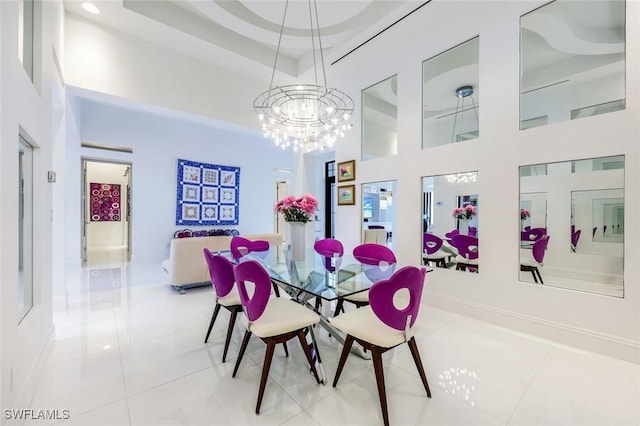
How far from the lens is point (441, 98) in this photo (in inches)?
139

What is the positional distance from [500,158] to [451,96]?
4.01ft

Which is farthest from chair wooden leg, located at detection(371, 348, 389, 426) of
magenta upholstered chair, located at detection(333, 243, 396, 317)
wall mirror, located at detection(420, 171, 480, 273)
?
wall mirror, located at detection(420, 171, 480, 273)

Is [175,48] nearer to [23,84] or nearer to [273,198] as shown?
[23,84]

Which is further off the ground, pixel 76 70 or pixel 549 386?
pixel 76 70

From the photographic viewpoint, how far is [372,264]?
2656 millimetres

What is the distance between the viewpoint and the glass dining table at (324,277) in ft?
6.26

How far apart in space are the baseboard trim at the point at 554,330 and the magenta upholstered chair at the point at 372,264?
114 cm

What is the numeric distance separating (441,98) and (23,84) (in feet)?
13.0

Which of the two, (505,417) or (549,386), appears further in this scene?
(549,386)

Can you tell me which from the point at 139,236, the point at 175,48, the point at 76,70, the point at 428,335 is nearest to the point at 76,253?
the point at 139,236

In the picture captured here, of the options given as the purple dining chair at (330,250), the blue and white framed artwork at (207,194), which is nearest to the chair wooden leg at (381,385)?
the purple dining chair at (330,250)

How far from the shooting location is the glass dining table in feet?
6.26

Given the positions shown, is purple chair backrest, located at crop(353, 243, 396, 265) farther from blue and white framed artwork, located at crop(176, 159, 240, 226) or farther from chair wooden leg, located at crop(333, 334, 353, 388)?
blue and white framed artwork, located at crop(176, 159, 240, 226)

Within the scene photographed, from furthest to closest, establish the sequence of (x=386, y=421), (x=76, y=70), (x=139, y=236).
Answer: (x=139, y=236) → (x=76, y=70) → (x=386, y=421)
